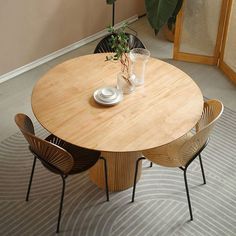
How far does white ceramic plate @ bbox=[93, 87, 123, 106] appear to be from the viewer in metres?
2.31

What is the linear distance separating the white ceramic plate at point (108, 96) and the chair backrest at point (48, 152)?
0.41m

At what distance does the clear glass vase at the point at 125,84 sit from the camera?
241 cm

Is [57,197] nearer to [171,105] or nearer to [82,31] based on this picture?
[171,105]

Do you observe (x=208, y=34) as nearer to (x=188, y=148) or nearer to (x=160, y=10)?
(x=160, y=10)

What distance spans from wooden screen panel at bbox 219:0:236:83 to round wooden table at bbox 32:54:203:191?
1.40 metres

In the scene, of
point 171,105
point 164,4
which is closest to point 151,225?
point 171,105

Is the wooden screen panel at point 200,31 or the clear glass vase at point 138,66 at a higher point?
the clear glass vase at point 138,66

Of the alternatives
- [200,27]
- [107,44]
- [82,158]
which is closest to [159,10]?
[200,27]

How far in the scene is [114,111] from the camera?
7.47 feet

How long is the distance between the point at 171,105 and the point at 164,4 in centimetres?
172

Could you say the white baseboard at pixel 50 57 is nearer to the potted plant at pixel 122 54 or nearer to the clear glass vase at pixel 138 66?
the potted plant at pixel 122 54

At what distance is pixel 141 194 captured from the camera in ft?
8.82

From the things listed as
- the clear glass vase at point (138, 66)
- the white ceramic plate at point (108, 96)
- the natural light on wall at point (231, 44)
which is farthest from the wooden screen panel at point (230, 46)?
the white ceramic plate at point (108, 96)

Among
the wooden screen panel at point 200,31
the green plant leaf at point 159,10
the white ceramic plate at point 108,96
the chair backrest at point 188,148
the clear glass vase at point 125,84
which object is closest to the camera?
the chair backrest at point 188,148
